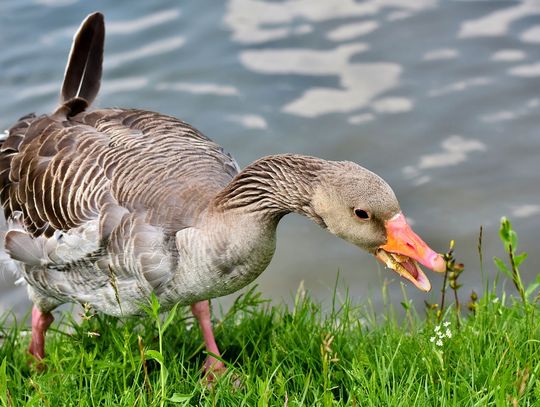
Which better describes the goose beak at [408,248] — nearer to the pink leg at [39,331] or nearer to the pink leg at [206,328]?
the pink leg at [206,328]

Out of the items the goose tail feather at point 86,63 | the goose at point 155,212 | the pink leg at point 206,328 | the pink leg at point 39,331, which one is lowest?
the pink leg at point 39,331

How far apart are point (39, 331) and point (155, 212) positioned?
1505 mm

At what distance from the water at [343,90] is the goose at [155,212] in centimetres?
259

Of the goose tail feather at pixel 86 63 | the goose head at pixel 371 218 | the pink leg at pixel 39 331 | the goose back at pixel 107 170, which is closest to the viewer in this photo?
the goose head at pixel 371 218

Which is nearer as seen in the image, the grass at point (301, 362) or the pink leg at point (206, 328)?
the grass at point (301, 362)

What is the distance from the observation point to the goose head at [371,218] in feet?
12.2

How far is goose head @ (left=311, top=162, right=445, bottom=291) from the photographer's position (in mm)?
3707

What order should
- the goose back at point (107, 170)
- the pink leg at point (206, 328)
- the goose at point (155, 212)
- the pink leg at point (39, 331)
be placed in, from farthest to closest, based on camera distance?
the pink leg at point (39, 331), the pink leg at point (206, 328), the goose back at point (107, 170), the goose at point (155, 212)

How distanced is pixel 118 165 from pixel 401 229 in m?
1.65

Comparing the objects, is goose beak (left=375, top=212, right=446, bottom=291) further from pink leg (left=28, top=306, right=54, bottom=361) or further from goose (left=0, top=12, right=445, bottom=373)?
pink leg (left=28, top=306, right=54, bottom=361)

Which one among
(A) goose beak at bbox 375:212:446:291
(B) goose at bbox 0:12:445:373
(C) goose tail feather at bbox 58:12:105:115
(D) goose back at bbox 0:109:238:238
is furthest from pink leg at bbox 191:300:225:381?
(C) goose tail feather at bbox 58:12:105:115

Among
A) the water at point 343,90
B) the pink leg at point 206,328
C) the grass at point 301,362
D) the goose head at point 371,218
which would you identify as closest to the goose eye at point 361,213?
the goose head at point 371,218

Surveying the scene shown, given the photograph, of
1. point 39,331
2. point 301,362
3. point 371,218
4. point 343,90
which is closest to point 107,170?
point 39,331

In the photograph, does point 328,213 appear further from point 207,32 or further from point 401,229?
point 207,32
